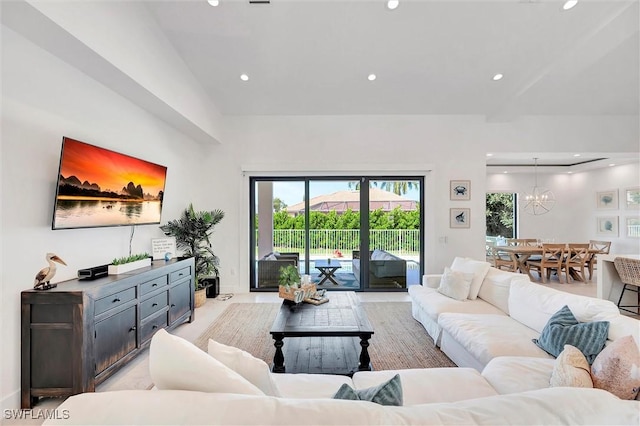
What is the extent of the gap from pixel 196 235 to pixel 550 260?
7340mm

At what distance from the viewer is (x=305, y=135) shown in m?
5.26

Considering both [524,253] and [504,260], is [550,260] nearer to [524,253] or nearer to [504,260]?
[524,253]

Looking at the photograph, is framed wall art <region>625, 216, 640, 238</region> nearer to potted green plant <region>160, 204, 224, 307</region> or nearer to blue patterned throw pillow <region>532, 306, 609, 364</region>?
blue patterned throw pillow <region>532, 306, 609, 364</region>

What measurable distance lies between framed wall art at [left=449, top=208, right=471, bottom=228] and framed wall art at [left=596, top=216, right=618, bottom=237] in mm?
5523

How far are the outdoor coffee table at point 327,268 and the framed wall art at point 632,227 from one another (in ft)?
25.3

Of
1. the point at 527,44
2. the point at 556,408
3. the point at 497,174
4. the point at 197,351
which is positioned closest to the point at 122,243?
the point at 197,351

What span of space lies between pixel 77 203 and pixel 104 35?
1486 millimetres

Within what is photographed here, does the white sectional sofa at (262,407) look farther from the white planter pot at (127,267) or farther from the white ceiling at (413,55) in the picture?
the white ceiling at (413,55)

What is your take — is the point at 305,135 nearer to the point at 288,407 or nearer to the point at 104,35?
the point at 104,35

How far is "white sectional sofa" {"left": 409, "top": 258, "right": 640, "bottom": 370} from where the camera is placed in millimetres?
2029

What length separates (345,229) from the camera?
5.46 metres

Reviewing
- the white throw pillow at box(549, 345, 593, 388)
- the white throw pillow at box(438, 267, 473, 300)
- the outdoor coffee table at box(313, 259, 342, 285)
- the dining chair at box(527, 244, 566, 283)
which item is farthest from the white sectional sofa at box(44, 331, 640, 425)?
the dining chair at box(527, 244, 566, 283)

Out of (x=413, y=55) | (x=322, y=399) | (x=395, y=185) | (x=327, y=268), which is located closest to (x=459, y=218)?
(x=395, y=185)

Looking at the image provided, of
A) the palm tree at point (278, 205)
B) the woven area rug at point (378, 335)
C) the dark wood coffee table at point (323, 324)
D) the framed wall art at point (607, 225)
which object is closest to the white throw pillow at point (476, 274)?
the woven area rug at point (378, 335)
